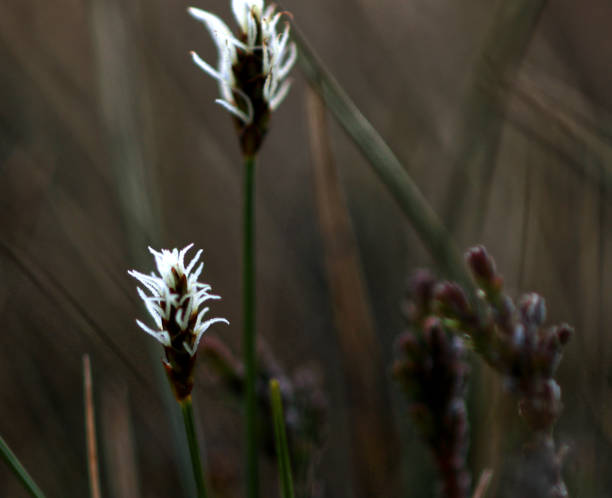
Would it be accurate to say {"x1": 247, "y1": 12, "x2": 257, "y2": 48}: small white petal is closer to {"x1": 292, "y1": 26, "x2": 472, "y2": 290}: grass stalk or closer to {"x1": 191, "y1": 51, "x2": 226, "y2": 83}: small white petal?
{"x1": 191, "y1": 51, "x2": 226, "y2": 83}: small white petal

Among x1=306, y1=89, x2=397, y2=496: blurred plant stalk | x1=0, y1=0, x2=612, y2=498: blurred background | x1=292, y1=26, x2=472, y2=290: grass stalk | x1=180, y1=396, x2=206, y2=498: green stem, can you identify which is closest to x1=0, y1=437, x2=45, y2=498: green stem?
x1=180, y1=396, x2=206, y2=498: green stem

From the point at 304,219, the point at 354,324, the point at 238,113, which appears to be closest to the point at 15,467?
the point at 238,113

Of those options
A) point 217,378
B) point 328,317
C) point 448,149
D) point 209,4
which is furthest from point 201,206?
point 217,378

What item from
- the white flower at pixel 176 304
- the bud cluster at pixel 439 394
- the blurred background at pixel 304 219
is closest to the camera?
the white flower at pixel 176 304

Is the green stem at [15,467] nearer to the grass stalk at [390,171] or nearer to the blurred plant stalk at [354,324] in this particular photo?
the grass stalk at [390,171]

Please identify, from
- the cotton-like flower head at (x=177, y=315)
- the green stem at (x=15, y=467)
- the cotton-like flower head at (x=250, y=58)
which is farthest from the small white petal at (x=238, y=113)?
the green stem at (x=15, y=467)

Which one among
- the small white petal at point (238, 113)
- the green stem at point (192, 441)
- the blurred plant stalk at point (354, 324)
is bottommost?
the blurred plant stalk at point (354, 324)

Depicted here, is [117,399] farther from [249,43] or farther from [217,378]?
[249,43]

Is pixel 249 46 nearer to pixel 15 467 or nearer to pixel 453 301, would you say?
pixel 453 301
